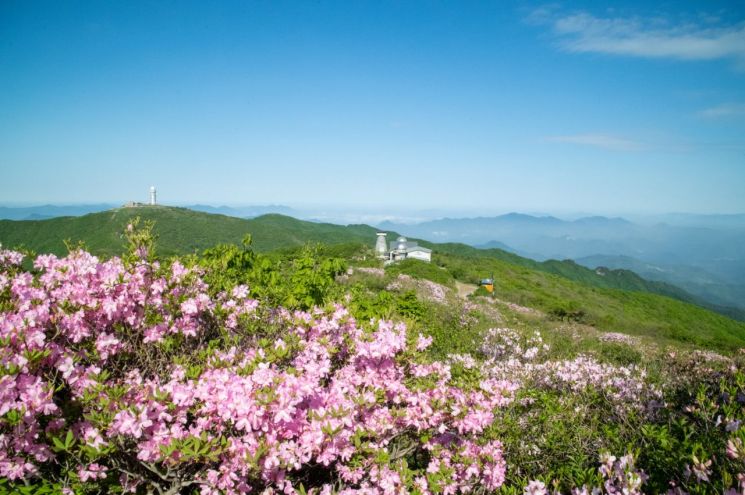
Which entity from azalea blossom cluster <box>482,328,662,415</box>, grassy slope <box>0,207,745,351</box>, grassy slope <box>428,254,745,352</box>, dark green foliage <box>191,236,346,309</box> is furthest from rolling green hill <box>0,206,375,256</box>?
azalea blossom cluster <box>482,328,662,415</box>

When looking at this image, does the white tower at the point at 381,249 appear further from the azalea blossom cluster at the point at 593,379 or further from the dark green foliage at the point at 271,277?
the dark green foliage at the point at 271,277

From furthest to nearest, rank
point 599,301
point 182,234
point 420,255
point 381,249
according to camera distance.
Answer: point 182,234
point 420,255
point 599,301
point 381,249

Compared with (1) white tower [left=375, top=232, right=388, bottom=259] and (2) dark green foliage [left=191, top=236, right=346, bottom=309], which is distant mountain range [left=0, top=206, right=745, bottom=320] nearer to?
(1) white tower [left=375, top=232, right=388, bottom=259]

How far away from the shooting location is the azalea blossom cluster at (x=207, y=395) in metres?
3.16

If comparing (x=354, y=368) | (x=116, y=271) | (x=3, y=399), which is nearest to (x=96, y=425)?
(x=3, y=399)

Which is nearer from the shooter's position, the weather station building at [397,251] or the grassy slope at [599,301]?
the grassy slope at [599,301]

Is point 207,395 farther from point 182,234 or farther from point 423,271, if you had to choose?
point 182,234

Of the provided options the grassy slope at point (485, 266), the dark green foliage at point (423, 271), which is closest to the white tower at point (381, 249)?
the dark green foliage at point (423, 271)

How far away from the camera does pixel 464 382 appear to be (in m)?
4.55

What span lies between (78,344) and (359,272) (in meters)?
28.6

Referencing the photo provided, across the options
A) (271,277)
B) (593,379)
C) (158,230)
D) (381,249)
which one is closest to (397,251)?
(381,249)

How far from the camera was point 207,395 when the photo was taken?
3363mm

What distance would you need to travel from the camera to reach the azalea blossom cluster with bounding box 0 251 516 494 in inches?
125

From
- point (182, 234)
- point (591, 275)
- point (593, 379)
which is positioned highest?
point (182, 234)
